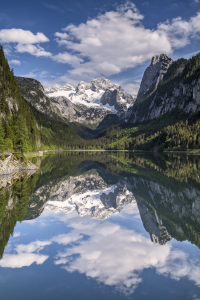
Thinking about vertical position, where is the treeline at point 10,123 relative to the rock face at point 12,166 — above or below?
above

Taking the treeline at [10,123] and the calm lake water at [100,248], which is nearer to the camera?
the calm lake water at [100,248]

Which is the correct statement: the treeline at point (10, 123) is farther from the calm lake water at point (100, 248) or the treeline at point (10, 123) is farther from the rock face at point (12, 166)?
the calm lake water at point (100, 248)

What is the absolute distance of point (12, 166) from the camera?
4888cm

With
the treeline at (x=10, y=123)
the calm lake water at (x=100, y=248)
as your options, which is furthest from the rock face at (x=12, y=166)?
the calm lake water at (x=100, y=248)

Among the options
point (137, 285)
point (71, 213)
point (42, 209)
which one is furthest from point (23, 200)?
point (137, 285)

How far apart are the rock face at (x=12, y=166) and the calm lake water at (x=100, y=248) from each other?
22.4 m

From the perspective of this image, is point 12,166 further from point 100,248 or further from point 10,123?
point 100,248

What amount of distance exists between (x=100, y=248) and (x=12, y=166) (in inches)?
1649

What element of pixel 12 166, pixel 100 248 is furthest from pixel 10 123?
pixel 100 248

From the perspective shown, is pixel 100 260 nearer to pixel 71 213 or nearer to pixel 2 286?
pixel 2 286

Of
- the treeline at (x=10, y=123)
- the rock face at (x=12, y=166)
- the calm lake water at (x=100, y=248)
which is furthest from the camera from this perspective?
the treeline at (x=10, y=123)

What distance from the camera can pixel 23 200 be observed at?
23031mm

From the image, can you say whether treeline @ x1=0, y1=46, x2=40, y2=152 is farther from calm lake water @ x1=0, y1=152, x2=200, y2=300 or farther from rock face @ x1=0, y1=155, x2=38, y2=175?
calm lake water @ x1=0, y1=152, x2=200, y2=300

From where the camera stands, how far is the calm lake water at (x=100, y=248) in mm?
8812
